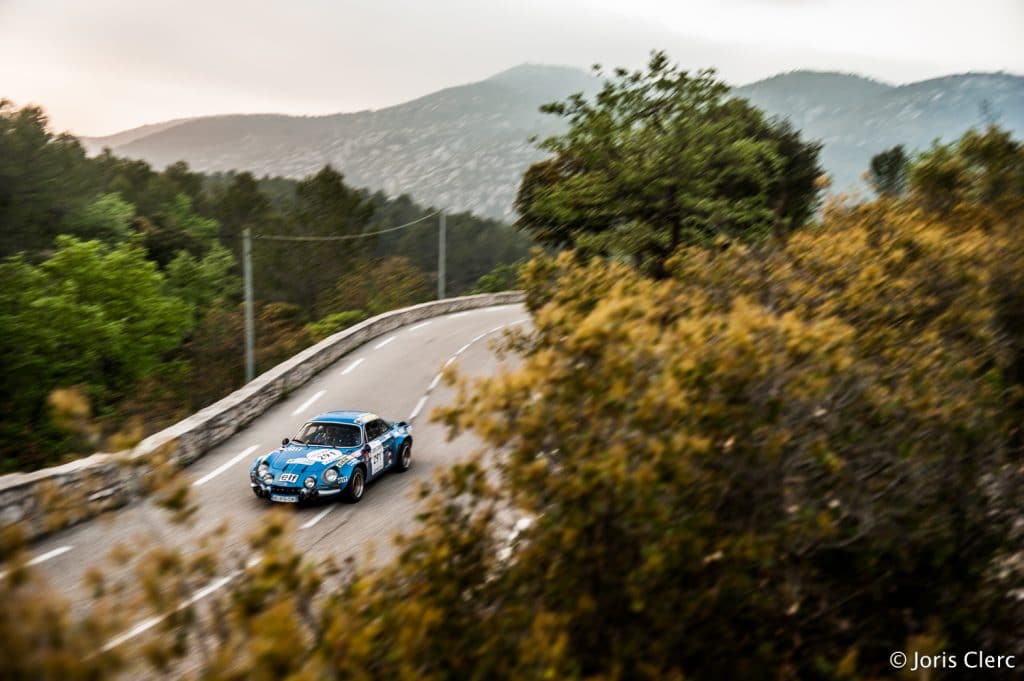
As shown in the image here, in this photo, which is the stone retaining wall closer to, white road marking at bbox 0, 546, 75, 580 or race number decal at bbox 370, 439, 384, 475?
white road marking at bbox 0, 546, 75, 580

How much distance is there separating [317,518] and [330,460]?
2.96 feet

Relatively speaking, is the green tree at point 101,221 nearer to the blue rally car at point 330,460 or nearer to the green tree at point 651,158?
the green tree at point 651,158

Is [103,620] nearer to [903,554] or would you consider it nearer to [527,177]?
[903,554]

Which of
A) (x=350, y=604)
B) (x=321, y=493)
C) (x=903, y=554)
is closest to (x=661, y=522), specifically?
(x=350, y=604)

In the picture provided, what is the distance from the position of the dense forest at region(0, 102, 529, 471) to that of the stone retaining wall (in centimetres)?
34

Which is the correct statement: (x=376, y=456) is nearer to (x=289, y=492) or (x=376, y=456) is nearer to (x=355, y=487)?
(x=355, y=487)

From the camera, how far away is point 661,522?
3635 millimetres

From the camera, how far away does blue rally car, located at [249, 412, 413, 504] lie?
10781 mm

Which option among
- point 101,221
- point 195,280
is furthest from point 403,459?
point 195,280

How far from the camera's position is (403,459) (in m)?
13.1

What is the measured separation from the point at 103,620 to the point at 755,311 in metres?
3.83

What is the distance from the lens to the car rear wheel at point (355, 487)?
11.2 m

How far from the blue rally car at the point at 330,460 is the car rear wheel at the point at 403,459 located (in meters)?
0.02

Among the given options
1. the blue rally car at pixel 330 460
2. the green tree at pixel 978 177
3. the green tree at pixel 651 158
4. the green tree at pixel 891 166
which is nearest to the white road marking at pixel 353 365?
the green tree at pixel 651 158
